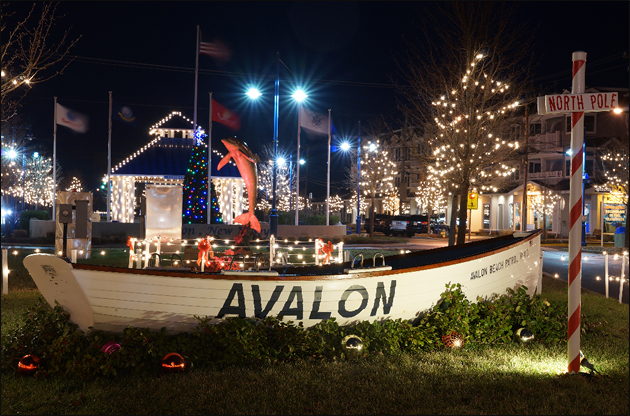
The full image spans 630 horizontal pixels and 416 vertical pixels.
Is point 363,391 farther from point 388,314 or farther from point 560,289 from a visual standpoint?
point 560,289

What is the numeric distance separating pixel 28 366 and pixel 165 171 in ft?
83.9

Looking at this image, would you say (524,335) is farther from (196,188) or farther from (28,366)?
(196,188)

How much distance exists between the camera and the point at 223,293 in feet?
20.0

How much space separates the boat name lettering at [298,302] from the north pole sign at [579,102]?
2.98 metres

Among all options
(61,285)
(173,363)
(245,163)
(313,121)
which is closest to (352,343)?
(173,363)

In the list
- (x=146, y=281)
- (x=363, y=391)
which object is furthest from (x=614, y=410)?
(x=146, y=281)

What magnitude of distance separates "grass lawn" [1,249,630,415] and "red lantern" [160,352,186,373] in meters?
0.10

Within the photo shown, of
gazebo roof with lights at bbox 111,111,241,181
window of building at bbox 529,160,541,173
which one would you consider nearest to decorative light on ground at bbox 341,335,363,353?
gazebo roof with lights at bbox 111,111,241,181

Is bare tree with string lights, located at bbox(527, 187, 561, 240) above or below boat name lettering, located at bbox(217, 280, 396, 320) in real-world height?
above

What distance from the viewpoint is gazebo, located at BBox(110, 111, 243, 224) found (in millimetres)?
29970

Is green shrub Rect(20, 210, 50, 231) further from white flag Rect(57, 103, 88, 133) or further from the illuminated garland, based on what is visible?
the illuminated garland

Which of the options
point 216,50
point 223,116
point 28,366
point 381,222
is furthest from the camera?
point 381,222

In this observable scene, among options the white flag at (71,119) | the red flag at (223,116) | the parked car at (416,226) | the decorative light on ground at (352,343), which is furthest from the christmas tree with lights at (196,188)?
the decorative light on ground at (352,343)

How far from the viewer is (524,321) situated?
24.1 feet
